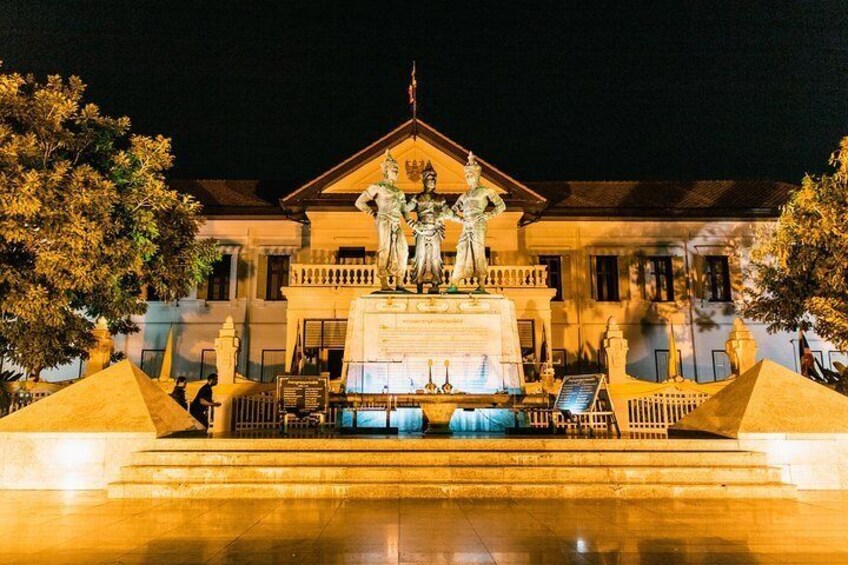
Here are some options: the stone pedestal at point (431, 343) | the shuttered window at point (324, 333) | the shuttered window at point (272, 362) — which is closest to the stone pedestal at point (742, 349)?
the stone pedestal at point (431, 343)

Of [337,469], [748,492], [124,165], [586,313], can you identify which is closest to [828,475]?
[748,492]

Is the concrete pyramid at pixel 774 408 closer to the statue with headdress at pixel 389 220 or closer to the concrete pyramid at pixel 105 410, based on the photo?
the statue with headdress at pixel 389 220

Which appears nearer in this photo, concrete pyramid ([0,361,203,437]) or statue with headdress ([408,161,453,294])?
concrete pyramid ([0,361,203,437])

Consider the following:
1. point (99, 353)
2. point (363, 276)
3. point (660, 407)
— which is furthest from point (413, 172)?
point (660, 407)

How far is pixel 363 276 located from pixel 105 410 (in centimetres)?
1582

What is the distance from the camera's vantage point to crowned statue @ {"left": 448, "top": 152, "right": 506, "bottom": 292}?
12414mm

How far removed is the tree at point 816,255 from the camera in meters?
19.0

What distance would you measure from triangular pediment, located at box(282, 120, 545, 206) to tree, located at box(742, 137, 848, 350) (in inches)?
386

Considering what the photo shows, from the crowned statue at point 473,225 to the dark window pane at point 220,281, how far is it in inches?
742

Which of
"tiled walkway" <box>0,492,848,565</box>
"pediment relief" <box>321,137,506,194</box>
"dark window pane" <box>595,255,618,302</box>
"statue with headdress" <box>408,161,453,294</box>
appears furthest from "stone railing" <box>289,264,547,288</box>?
"tiled walkway" <box>0,492,848,565</box>

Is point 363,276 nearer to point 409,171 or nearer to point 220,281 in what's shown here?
point 409,171

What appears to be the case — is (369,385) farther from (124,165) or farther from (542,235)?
(542,235)

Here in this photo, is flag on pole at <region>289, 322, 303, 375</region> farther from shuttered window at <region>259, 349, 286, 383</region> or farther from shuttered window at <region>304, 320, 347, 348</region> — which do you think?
shuttered window at <region>259, 349, 286, 383</region>

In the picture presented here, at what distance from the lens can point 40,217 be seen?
14.0 m
